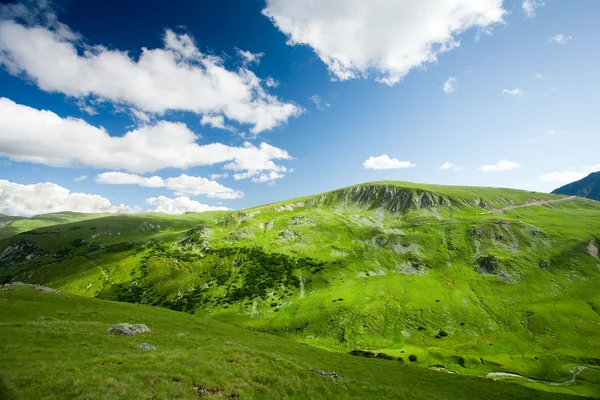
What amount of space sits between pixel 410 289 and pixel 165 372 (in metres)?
125

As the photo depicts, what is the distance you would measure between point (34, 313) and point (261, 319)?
7863 cm

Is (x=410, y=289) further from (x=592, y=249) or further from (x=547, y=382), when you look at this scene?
(x=592, y=249)

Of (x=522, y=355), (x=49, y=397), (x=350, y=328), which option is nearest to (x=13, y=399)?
(x=49, y=397)

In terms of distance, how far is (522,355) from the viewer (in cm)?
9038

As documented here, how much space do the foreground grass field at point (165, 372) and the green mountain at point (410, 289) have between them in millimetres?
35624

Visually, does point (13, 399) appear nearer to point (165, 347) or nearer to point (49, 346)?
point (49, 346)

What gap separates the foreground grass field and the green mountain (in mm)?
35624

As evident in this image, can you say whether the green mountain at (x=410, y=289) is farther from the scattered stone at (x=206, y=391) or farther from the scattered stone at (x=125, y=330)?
the scattered stone at (x=206, y=391)

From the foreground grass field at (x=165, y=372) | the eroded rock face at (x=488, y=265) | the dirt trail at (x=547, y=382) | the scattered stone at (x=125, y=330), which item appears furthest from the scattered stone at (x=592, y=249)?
the scattered stone at (x=125, y=330)

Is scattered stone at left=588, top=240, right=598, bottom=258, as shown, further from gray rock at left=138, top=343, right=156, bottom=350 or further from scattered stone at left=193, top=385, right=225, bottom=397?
gray rock at left=138, top=343, right=156, bottom=350

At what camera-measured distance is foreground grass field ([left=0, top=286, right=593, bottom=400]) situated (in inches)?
840

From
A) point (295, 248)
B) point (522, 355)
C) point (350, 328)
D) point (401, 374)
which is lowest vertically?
point (522, 355)

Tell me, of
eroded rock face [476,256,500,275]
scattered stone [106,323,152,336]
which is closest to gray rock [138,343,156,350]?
scattered stone [106,323,152,336]

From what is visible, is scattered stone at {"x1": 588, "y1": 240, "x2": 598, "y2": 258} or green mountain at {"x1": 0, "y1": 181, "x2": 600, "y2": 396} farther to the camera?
scattered stone at {"x1": 588, "y1": 240, "x2": 598, "y2": 258}
